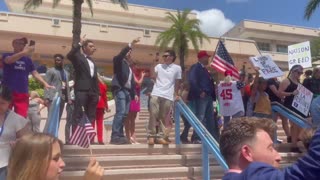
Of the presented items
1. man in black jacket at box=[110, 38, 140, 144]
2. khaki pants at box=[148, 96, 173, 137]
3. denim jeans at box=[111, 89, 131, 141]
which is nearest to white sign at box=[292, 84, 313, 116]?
khaki pants at box=[148, 96, 173, 137]

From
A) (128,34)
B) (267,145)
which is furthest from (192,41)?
(267,145)

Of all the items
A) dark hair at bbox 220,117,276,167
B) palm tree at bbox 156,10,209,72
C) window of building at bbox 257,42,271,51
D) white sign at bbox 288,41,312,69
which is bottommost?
dark hair at bbox 220,117,276,167

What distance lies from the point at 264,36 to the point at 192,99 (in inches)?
1749

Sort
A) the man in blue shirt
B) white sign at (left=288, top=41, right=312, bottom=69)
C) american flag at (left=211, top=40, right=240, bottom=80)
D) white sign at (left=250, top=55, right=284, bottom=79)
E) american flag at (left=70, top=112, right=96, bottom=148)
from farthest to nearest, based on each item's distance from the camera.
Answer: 1. white sign at (left=288, top=41, right=312, bottom=69)
2. american flag at (left=211, top=40, right=240, bottom=80)
3. white sign at (left=250, top=55, right=284, bottom=79)
4. american flag at (left=70, top=112, right=96, bottom=148)
5. the man in blue shirt

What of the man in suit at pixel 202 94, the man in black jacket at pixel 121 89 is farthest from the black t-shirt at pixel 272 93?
the man in black jacket at pixel 121 89

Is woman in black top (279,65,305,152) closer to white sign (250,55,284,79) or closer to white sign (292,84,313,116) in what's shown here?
white sign (292,84,313,116)

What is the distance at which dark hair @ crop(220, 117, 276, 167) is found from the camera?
2.22m

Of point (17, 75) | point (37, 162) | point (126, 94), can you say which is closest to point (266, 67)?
point (126, 94)

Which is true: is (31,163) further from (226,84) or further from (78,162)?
(226,84)

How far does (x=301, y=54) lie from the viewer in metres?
13.0

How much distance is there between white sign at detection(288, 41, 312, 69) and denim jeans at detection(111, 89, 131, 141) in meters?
6.73

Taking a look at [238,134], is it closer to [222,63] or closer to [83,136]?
[83,136]

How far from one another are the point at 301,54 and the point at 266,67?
4.66m

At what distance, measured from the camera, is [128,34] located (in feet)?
110
